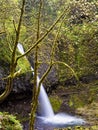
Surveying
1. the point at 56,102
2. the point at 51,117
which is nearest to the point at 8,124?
the point at 51,117

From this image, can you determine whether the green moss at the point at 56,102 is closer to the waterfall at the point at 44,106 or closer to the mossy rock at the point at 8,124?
the waterfall at the point at 44,106

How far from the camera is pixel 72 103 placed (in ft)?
42.2

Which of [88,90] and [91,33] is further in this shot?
[91,33]

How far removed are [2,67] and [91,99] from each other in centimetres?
416

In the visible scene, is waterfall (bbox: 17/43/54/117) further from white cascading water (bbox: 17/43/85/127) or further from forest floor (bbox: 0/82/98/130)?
forest floor (bbox: 0/82/98/130)

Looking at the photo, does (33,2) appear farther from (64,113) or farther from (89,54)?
(64,113)

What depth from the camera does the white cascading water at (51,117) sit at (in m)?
11.1

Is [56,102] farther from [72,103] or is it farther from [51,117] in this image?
[51,117]

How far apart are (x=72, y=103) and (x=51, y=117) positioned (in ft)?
4.19

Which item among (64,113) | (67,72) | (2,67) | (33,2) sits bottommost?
(64,113)

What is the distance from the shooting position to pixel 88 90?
45.4 feet

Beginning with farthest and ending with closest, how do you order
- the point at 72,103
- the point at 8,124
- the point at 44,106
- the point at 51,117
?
the point at 72,103 < the point at 44,106 < the point at 51,117 < the point at 8,124

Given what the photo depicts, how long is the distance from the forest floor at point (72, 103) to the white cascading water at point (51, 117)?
0.91 feet

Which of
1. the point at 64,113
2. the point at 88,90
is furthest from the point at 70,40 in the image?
the point at 64,113
